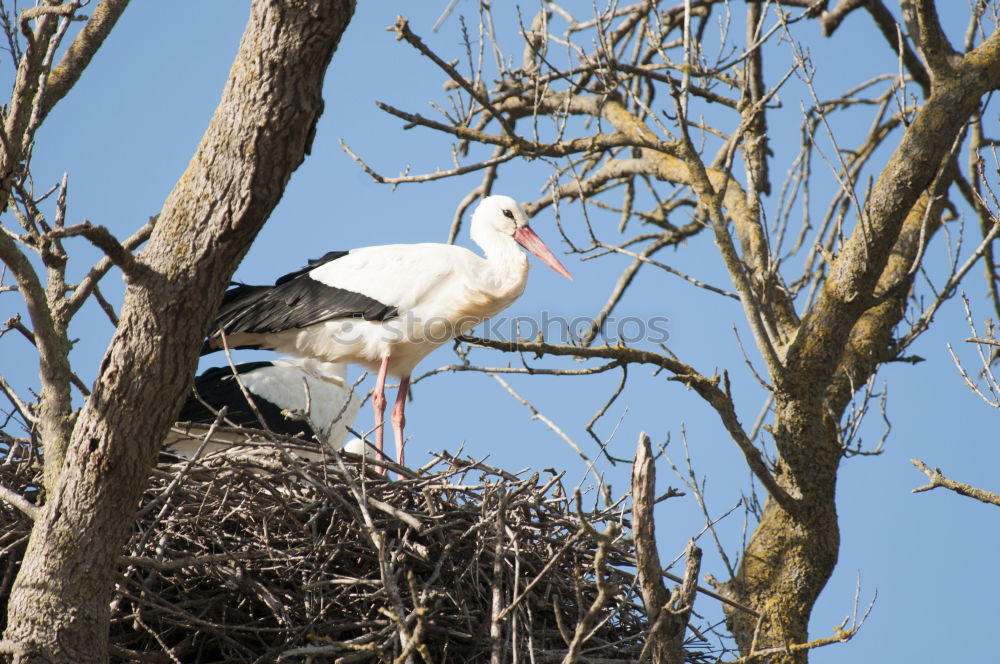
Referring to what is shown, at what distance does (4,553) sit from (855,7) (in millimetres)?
6048

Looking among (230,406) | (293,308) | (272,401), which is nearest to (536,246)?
(293,308)

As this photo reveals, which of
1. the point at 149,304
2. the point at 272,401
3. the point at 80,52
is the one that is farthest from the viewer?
the point at 272,401

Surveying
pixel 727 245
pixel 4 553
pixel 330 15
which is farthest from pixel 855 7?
pixel 4 553

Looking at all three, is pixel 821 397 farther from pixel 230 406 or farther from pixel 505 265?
pixel 230 406

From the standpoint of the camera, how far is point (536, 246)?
24.0 feet

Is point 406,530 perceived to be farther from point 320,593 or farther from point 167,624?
point 167,624

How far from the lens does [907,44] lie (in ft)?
24.6

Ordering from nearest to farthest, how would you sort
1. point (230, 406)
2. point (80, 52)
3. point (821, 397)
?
point (80, 52), point (821, 397), point (230, 406)

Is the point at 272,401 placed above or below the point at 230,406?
above

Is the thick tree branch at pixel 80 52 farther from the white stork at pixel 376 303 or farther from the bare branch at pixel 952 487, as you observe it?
the bare branch at pixel 952 487

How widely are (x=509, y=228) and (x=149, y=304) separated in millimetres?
4282

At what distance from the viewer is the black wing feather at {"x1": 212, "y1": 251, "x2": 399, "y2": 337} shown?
263 inches

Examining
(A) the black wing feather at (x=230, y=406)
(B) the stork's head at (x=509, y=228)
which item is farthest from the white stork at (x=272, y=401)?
(B) the stork's head at (x=509, y=228)

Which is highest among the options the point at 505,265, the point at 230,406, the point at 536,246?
the point at 536,246
